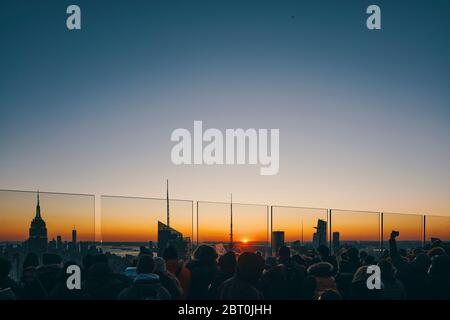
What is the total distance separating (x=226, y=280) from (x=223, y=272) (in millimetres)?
1652

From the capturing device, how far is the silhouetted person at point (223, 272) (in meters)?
7.64

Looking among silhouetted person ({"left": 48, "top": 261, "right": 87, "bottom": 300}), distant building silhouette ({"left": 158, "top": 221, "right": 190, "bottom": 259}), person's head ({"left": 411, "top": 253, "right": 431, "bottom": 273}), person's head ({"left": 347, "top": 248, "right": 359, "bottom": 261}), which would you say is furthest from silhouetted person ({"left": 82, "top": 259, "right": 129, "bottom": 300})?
distant building silhouette ({"left": 158, "top": 221, "right": 190, "bottom": 259})

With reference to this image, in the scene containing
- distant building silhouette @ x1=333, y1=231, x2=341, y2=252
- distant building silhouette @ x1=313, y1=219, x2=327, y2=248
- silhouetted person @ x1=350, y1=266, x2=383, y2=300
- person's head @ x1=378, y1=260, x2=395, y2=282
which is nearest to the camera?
silhouetted person @ x1=350, y1=266, x2=383, y2=300

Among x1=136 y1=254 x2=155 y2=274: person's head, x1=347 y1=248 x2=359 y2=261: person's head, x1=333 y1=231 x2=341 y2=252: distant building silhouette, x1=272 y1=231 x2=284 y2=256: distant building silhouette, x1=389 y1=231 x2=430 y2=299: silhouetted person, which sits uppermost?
A: x1=136 y1=254 x2=155 y2=274: person's head

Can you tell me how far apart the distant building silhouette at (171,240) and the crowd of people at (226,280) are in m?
2.61

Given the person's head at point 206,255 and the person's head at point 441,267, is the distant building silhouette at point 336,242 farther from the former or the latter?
the person's head at point 206,255

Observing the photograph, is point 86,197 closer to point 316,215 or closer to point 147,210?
point 147,210

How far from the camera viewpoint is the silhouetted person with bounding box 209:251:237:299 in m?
7.64

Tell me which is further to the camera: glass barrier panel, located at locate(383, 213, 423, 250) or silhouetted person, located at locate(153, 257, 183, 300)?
glass barrier panel, located at locate(383, 213, 423, 250)

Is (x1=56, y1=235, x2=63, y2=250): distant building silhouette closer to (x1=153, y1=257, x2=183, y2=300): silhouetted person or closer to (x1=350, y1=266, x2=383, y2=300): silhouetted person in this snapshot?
(x1=153, y1=257, x2=183, y2=300): silhouetted person

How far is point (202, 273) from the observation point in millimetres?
7785

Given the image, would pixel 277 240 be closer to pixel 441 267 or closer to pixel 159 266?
pixel 441 267

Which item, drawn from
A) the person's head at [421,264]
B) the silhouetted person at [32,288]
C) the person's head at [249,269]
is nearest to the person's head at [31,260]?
the silhouetted person at [32,288]

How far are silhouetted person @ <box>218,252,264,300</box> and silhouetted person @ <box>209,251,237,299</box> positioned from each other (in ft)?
6.51
